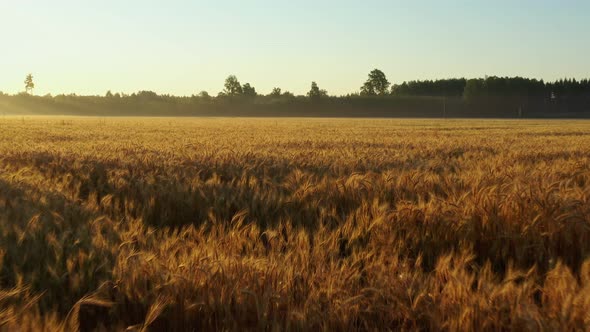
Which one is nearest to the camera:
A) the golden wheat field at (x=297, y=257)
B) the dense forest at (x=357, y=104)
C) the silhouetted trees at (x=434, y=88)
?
the golden wheat field at (x=297, y=257)

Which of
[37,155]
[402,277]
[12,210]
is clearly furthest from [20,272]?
[37,155]

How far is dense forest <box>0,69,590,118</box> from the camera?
104 meters

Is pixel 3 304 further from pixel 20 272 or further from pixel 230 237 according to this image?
pixel 230 237

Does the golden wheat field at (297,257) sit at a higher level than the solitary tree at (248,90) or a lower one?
lower

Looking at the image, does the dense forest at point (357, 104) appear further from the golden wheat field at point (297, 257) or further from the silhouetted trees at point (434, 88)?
the golden wheat field at point (297, 257)

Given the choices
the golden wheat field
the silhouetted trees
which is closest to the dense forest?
the silhouetted trees

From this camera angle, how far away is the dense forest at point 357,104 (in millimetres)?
103812

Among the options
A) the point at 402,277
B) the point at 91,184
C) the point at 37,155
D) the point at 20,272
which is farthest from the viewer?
the point at 37,155

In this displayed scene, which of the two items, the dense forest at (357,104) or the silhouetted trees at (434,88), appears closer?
the dense forest at (357,104)

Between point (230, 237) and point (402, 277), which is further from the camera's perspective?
point (230, 237)

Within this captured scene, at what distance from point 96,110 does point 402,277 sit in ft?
384

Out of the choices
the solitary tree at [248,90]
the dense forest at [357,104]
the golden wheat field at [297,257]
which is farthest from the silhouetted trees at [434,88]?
the golden wheat field at [297,257]

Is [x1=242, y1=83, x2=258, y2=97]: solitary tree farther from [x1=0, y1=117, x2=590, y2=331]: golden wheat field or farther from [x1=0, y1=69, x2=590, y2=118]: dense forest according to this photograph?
[x1=0, y1=117, x2=590, y2=331]: golden wheat field

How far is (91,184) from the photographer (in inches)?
210
